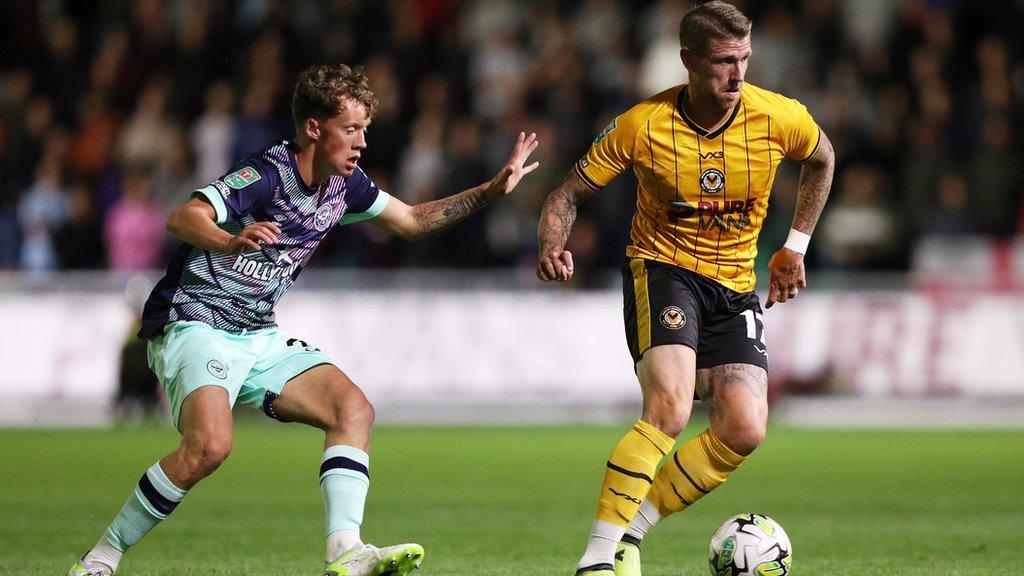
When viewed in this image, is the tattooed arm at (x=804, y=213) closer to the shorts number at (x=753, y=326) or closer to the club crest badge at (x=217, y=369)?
the shorts number at (x=753, y=326)

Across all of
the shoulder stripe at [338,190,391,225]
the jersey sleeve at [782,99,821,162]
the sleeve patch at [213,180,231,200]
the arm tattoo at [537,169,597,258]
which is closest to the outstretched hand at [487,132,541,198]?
the arm tattoo at [537,169,597,258]

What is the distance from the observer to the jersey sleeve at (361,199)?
23.1ft

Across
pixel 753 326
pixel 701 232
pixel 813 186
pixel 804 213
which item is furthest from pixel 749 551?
pixel 813 186

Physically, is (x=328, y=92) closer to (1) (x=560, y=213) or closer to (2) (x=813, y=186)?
(1) (x=560, y=213)

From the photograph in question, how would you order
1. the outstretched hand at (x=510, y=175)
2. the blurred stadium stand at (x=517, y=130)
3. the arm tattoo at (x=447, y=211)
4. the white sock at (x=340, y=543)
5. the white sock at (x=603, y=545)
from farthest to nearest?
the blurred stadium stand at (x=517, y=130) < the arm tattoo at (x=447, y=211) < the outstretched hand at (x=510, y=175) < the white sock at (x=340, y=543) < the white sock at (x=603, y=545)

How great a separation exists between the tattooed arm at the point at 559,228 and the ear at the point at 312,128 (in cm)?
101

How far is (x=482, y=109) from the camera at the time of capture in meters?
18.3

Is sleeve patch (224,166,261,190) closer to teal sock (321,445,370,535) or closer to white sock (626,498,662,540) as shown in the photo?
teal sock (321,445,370,535)

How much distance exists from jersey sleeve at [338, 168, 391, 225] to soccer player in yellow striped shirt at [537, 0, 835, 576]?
2.85ft

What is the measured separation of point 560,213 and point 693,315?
712mm

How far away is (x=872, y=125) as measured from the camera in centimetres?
1731

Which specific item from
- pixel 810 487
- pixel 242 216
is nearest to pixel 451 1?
pixel 810 487

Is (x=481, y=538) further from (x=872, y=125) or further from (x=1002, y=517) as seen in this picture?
(x=872, y=125)

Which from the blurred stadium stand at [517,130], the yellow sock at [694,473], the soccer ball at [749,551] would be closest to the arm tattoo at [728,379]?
the yellow sock at [694,473]
